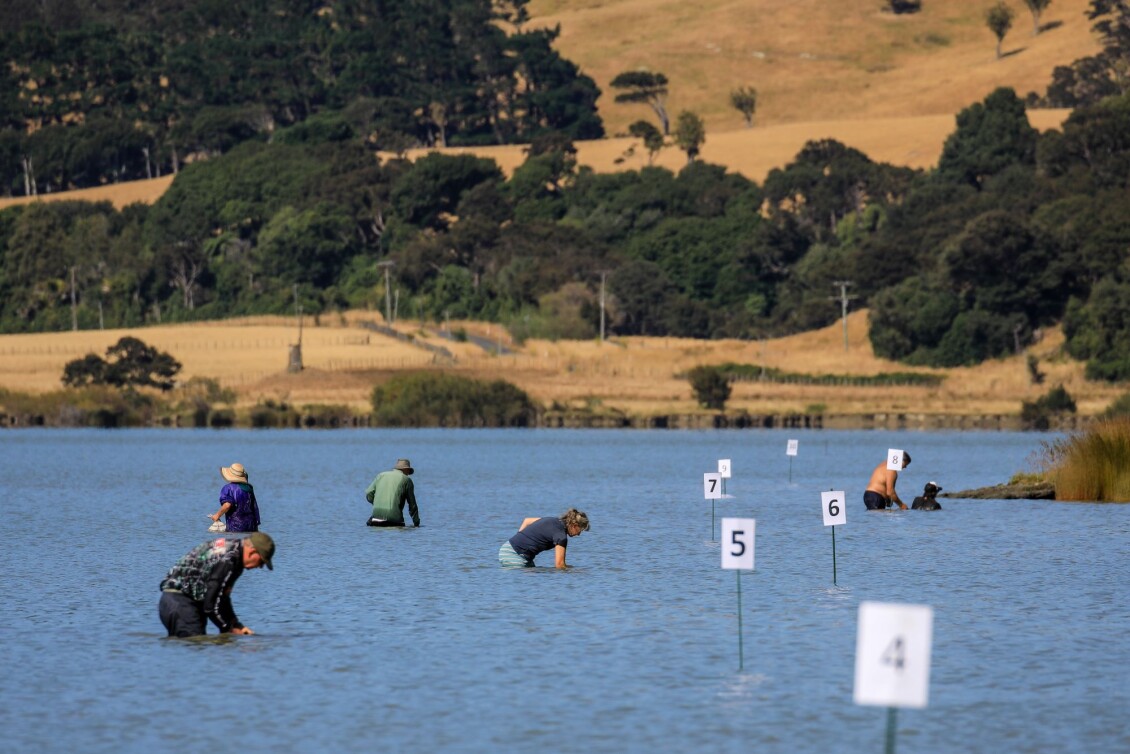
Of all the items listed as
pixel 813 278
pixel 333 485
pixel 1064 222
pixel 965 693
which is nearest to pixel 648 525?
pixel 333 485

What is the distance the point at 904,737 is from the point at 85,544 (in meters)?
23.2

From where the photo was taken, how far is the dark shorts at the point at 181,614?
22297 millimetres

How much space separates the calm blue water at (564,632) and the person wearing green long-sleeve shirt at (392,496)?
1.98 feet

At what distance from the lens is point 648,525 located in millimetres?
44562

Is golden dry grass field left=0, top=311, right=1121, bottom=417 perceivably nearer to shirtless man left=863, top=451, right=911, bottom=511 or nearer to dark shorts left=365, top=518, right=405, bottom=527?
shirtless man left=863, top=451, right=911, bottom=511

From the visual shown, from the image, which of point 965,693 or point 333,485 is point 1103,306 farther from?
point 965,693

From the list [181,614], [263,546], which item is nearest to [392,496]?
[181,614]

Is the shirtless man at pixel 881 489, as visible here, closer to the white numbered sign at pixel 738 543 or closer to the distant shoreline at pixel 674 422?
the white numbered sign at pixel 738 543

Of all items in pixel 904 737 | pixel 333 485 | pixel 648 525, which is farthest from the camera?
pixel 333 485

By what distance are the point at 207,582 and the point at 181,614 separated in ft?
2.72

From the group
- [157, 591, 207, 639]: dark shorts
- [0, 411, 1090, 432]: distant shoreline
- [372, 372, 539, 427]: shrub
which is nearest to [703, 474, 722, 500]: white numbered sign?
[157, 591, 207, 639]: dark shorts

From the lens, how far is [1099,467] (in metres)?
48.5

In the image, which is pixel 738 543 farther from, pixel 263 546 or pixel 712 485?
pixel 712 485

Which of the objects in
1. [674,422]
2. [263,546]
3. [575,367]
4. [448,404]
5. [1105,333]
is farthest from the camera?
A: [575,367]
